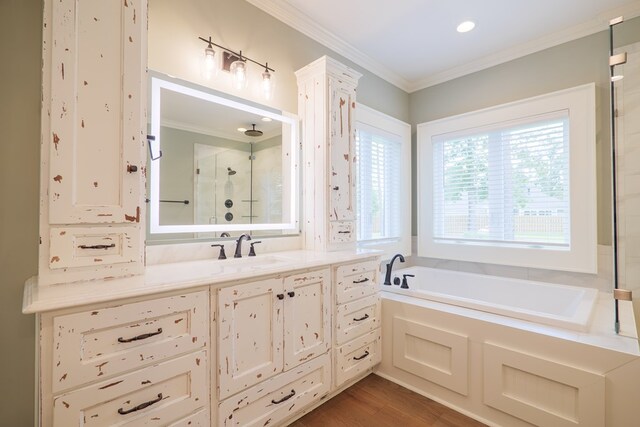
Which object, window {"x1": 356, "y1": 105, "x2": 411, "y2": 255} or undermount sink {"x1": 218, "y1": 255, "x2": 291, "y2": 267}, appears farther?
window {"x1": 356, "y1": 105, "x2": 411, "y2": 255}

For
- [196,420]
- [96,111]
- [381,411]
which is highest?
[96,111]

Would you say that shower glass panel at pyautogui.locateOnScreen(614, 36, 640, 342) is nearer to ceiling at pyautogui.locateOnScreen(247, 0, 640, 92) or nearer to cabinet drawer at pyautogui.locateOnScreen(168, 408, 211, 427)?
ceiling at pyautogui.locateOnScreen(247, 0, 640, 92)

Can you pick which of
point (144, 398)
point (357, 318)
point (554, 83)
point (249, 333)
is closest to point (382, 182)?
point (357, 318)

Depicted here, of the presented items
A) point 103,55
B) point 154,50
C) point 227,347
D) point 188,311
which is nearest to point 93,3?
point 103,55

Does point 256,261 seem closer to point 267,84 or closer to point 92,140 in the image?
point 92,140

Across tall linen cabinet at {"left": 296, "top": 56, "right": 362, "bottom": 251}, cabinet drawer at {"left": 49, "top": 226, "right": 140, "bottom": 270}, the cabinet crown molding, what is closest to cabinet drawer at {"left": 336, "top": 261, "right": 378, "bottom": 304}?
tall linen cabinet at {"left": 296, "top": 56, "right": 362, "bottom": 251}

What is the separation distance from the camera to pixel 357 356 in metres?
1.95

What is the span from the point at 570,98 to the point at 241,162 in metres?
2.70

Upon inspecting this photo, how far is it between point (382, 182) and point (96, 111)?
242 centimetres

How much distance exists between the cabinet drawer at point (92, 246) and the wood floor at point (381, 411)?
130cm

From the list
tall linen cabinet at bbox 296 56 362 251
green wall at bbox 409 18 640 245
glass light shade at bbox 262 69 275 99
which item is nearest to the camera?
glass light shade at bbox 262 69 275 99

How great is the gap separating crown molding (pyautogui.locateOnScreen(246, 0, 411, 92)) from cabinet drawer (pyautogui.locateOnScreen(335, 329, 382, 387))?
7.73ft

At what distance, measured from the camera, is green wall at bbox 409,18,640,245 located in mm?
2236

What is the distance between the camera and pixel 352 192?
2295mm
